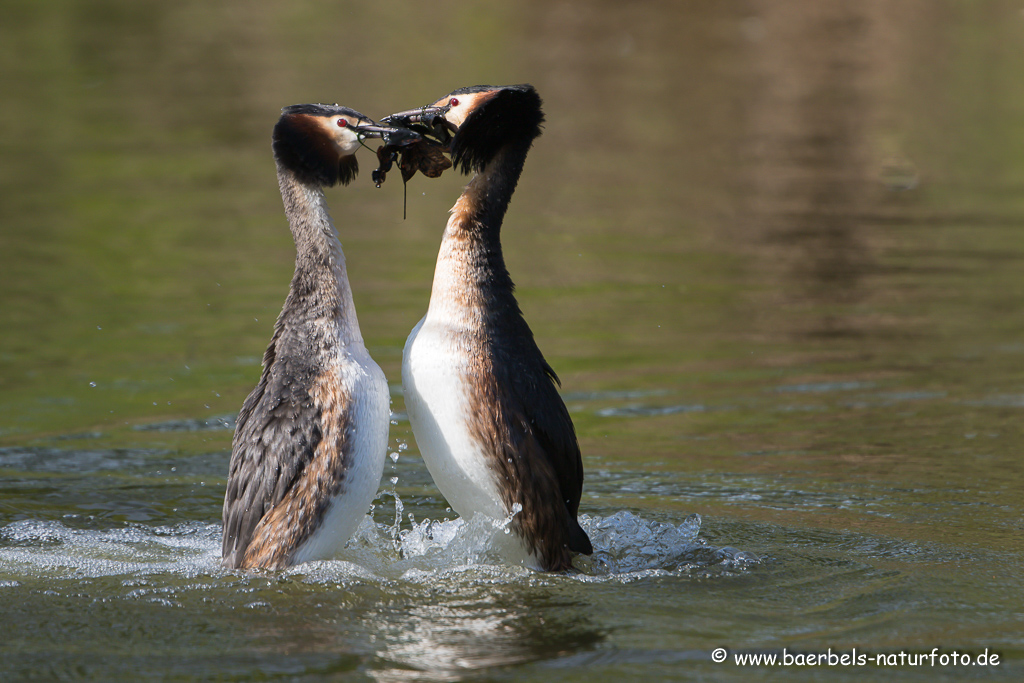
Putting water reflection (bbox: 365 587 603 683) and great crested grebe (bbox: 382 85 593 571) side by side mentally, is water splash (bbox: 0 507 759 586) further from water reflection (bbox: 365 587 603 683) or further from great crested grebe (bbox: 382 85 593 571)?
water reflection (bbox: 365 587 603 683)

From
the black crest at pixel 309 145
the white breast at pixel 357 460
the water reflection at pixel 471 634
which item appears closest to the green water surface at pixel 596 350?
the water reflection at pixel 471 634

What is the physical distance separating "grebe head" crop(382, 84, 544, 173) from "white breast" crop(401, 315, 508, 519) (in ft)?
3.05

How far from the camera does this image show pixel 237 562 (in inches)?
243

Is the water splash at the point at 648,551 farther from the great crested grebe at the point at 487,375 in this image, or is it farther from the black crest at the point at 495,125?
the black crest at the point at 495,125

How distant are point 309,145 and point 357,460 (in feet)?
5.35

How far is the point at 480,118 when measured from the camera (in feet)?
20.9

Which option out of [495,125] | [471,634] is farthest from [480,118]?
[471,634]

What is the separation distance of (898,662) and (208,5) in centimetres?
3355

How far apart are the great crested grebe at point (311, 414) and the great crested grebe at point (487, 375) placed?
0.31 meters

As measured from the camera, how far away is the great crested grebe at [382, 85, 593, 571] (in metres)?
6.18

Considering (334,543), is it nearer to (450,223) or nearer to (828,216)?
(450,223)

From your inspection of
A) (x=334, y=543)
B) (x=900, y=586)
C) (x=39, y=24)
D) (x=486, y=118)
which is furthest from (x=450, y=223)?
(x=39, y=24)

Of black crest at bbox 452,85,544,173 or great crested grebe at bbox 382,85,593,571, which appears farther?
black crest at bbox 452,85,544,173

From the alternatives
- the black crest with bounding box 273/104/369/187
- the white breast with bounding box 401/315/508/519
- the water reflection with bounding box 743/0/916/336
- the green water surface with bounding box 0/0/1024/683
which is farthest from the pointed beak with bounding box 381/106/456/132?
the water reflection with bounding box 743/0/916/336
